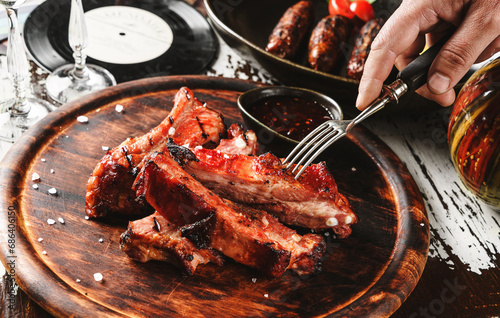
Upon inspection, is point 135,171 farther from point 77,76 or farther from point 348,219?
point 77,76

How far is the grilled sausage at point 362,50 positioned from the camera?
12.4 feet

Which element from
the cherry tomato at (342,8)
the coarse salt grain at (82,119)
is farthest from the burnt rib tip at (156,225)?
the cherry tomato at (342,8)

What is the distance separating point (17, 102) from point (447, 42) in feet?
9.42

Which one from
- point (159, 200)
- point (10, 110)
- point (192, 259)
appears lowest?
point (10, 110)

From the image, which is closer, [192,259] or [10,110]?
[192,259]

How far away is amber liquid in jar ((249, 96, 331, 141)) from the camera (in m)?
3.18

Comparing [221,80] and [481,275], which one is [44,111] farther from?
[481,275]

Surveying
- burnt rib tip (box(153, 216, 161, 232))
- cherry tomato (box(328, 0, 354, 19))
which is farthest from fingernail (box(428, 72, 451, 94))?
cherry tomato (box(328, 0, 354, 19))

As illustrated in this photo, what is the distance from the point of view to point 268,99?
3.40 m

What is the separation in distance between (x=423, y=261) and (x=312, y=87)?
155cm

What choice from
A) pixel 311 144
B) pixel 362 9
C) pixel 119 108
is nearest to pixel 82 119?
pixel 119 108

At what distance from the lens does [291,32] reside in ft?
13.3

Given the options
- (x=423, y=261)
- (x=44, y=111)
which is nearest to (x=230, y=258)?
(x=423, y=261)

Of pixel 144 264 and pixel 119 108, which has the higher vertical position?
pixel 119 108
